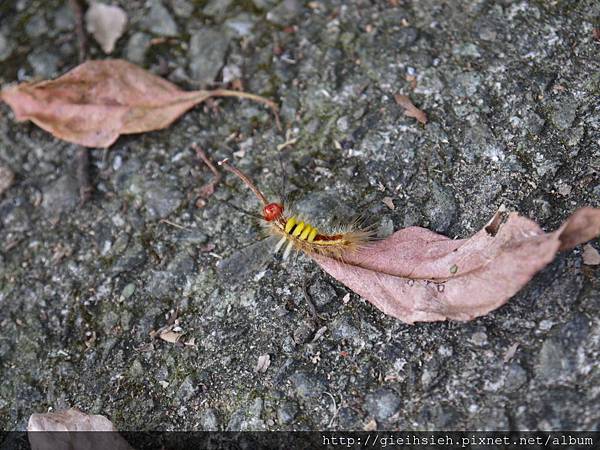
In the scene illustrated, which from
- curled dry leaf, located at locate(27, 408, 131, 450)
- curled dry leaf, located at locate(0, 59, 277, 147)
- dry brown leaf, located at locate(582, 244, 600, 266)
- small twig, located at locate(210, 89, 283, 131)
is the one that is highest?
dry brown leaf, located at locate(582, 244, 600, 266)

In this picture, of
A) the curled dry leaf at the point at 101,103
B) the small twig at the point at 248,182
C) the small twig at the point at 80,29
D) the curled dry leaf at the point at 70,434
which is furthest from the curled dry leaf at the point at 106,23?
the curled dry leaf at the point at 70,434

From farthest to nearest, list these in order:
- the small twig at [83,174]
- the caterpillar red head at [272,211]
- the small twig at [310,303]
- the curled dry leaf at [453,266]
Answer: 1. the small twig at [83,174]
2. the caterpillar red head at [272,211]
3. the small twig at [310,303]
4. the curled dry leaf at [453,266]

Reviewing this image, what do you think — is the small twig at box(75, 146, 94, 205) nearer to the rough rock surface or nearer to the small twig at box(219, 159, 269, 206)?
the rough rock surface

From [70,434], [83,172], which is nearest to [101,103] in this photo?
[83,172]

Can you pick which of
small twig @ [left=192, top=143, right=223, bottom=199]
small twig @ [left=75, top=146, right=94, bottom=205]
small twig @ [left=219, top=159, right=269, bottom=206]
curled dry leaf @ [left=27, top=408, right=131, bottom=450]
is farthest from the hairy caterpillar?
curled dry leaf @ [left=27, top=408, right=131, bottom=450]

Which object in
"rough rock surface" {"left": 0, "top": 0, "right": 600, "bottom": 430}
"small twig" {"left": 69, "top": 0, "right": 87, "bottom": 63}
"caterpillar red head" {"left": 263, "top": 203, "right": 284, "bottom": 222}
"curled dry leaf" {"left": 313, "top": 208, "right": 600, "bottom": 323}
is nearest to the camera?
"curled dry leaf" {"left": 313, "top": 208, "right": 600, "bottom": 323}

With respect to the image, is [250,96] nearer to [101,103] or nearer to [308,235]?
[101,103]

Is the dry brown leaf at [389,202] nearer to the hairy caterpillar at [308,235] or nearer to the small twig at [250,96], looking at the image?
the hairy caterpillar at [308,235]
